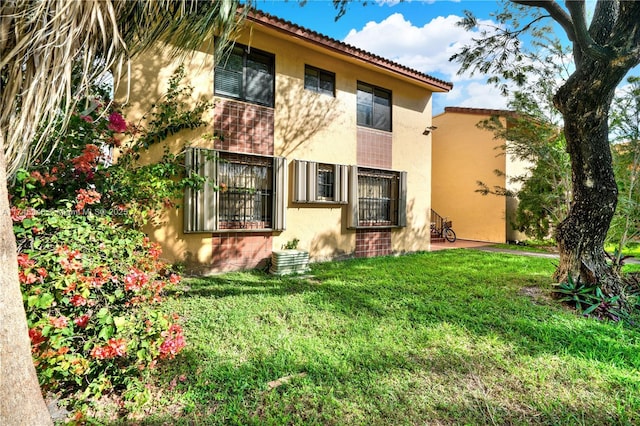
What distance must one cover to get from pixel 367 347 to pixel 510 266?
7.06m

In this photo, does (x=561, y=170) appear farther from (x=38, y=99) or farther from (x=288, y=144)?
(x=38, y=99)

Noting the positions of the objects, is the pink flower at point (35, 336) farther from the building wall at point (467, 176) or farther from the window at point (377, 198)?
the building wall at point (467, 176)

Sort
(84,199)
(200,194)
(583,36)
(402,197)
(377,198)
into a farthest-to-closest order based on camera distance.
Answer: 1. (402,197)
2. (377,198)
3. (200,194)
4. (583,36)
5. (84,199)

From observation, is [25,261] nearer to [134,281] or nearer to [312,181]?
[134,281]

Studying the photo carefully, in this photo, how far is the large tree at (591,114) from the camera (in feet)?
14.3

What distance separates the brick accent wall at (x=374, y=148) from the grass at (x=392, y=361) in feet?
16.9

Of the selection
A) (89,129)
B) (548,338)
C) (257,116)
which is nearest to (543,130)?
(548,338)

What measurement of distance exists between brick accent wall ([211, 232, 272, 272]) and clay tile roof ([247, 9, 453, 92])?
4.84 m

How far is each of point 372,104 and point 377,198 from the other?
10.4ft

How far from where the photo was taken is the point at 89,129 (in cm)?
442

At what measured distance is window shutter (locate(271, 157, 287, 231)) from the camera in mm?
7898

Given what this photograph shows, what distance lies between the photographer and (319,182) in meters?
8.91

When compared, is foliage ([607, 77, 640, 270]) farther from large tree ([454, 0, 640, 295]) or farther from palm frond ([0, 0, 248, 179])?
palm frond ([0, 0, 248, 179])

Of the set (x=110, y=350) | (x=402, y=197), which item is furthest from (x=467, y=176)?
(x=110, y=350)
